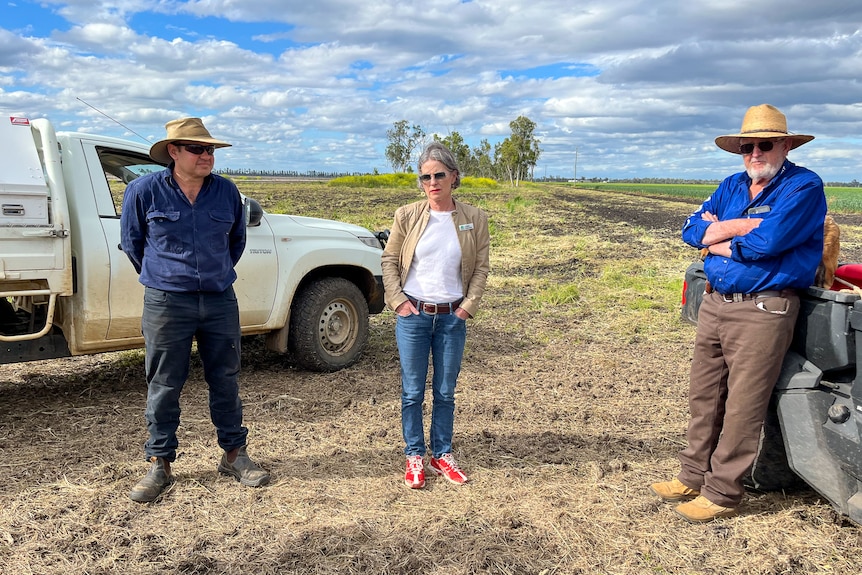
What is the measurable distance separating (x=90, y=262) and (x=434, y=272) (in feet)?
8.19

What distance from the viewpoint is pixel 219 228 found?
12.3 ft

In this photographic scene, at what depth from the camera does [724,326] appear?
339 cm

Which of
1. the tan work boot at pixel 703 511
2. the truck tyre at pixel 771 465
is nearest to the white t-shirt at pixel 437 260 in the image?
the tan work boot at pixel 703 511

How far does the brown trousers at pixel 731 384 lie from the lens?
3238 millimetres

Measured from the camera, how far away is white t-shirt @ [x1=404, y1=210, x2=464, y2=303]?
3760mm

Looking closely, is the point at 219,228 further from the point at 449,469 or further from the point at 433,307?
the point at 449,469

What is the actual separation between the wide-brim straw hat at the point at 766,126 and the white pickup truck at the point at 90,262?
323 centimetres

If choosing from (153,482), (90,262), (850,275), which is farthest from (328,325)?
(850,275)

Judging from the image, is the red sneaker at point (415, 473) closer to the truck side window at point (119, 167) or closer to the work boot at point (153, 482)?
the work boot at point (153, 482)

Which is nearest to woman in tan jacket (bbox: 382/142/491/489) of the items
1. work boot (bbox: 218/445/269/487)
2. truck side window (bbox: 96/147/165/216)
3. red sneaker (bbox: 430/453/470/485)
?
red sneaker (bbox: 430/453/470/485)

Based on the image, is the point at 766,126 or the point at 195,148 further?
the point at 195,148

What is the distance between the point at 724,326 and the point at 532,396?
2441mm

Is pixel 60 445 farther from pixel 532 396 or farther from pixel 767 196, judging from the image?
pixel 767 196

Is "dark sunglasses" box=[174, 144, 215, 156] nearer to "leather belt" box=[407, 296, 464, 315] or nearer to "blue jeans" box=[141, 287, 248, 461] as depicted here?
"blue jeans" box=[141, 287, 248, 461]
